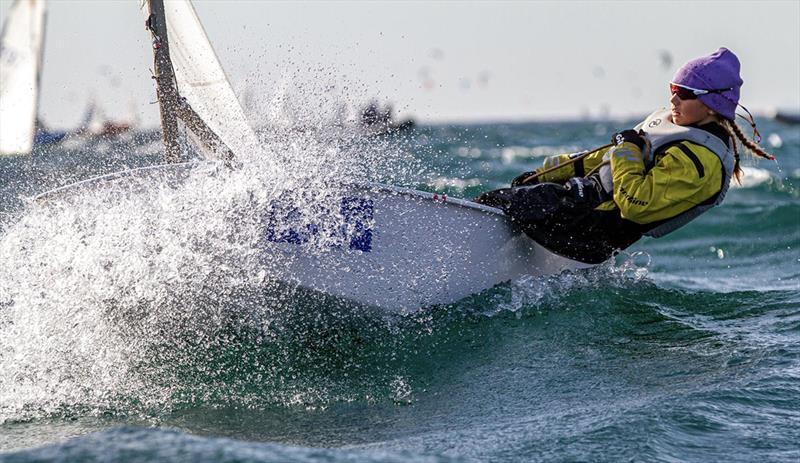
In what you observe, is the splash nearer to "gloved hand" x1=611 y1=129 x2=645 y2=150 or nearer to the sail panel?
the sail panel

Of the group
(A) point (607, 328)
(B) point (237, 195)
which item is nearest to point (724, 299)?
(A) point (607, 328)

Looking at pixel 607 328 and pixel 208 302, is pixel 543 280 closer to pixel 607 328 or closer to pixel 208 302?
pixel 607 328

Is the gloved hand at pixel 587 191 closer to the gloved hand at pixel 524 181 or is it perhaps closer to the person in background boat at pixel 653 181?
the person in background boat at pixel 653 181

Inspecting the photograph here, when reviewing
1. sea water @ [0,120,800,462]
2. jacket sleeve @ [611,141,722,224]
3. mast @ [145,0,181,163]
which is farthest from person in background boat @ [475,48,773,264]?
mast @ [145,0,181,163]

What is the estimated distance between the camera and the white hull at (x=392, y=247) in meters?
4.66

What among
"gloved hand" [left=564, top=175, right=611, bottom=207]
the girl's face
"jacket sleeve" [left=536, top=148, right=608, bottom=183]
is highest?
Answer: the girl's face

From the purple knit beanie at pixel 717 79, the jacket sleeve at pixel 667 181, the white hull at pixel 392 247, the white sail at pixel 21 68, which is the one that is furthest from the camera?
the white sail at pixel 21 68

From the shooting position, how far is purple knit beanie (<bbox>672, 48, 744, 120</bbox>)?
16.5ft

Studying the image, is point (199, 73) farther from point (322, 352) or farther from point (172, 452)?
point (172, 452)

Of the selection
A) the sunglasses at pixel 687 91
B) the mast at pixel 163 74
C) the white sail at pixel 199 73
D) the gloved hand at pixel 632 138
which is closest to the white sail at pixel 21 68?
the white sail at pixel 199 73

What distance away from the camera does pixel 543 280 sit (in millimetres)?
5461

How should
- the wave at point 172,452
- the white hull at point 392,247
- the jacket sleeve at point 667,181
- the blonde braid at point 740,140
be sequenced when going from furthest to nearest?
the blonde braid at point 740,140 < the jacket sleeve at point 667,181 < the white hull at point 392,247 < the wave at point 172,452

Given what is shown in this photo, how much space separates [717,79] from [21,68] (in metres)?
6.87

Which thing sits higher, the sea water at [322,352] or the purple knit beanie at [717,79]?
the purple knit beanie at [717,79]
